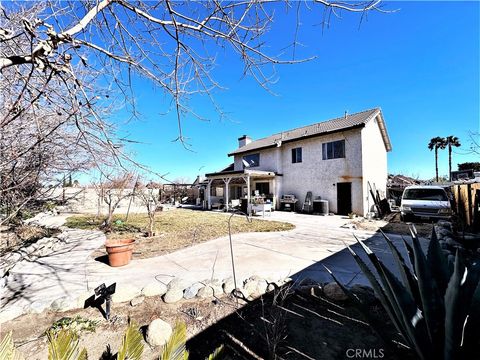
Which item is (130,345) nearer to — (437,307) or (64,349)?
(64,349)

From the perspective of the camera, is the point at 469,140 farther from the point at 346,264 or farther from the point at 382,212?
the point at 382,212

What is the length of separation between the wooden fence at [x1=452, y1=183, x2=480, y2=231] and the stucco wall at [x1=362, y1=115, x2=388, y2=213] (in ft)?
24.9

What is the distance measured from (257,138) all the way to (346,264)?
20.4m

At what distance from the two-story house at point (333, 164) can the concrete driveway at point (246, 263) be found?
6996 millimetres

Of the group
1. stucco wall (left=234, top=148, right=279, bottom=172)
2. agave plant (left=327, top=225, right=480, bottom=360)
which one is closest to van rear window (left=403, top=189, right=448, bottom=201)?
stucco wall (left=234, top=148, right=279, bottom=172)

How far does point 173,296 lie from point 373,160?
15.6m

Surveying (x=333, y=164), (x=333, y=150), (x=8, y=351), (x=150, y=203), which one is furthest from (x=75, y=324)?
(x=333, y=150)

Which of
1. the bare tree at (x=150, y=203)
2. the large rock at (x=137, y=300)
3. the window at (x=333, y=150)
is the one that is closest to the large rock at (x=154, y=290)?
the large rock at (x=137, y=300)

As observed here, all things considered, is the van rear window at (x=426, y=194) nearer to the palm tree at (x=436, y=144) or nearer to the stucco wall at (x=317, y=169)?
the stucco wall at (x=317, y=169)

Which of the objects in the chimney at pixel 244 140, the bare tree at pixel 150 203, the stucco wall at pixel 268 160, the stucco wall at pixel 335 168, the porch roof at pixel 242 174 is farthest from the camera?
the chimney at pixel 244 140

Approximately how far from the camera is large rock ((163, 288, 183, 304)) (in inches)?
134

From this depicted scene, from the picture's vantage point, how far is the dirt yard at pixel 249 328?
89.0 inches

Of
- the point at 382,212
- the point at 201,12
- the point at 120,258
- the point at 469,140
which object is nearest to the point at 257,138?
the point at 382,212

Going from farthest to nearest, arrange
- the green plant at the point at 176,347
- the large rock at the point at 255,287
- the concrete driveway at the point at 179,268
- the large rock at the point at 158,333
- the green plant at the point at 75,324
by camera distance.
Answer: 1. the concrete driveway at the point at 179,268
2. the large rock at the point at 255,287
3. the green plant at the point at 75,324
4. the large rock at the point at 158,333
5. the green plant at the point at 176,347
